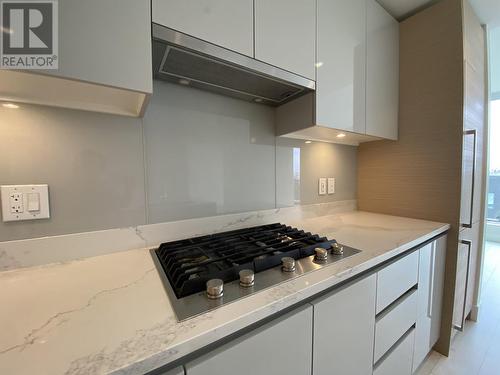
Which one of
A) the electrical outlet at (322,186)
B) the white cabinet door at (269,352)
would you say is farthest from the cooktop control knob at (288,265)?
the electrical outlet at (322,186)

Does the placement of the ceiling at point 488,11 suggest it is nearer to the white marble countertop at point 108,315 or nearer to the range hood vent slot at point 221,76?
the range hood vent slot at point 221,76

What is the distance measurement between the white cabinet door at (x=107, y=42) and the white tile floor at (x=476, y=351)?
2050 millimetres

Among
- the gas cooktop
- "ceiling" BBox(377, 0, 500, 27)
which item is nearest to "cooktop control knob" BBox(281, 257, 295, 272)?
the gas cooktop

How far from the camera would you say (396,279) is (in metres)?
0.91

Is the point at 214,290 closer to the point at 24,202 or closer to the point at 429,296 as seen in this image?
the point at 24,202

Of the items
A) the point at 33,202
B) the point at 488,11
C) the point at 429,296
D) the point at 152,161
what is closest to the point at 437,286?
the point at 429,296

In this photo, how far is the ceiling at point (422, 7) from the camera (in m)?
1.33

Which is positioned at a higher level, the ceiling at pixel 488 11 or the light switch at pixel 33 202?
the ceiling at pixel 488 11

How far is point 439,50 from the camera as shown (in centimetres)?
132

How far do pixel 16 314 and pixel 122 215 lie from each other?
42 centimetres

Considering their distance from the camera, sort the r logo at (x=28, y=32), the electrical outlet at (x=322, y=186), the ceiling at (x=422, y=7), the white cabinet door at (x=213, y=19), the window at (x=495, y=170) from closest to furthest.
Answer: the r logo at (x=28, y=32) → the white cabinet door at (x=213, y=19) → the ceiling at (x=422, y=7) → the electrical outlet at (x=322, y=186) → the window at (x=495, y=170)

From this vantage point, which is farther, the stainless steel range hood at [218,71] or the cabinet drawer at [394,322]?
the cabinet drawer at [394,322]

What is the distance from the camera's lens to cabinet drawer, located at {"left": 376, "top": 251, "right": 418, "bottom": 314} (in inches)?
33.1

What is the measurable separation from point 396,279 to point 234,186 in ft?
2.84
